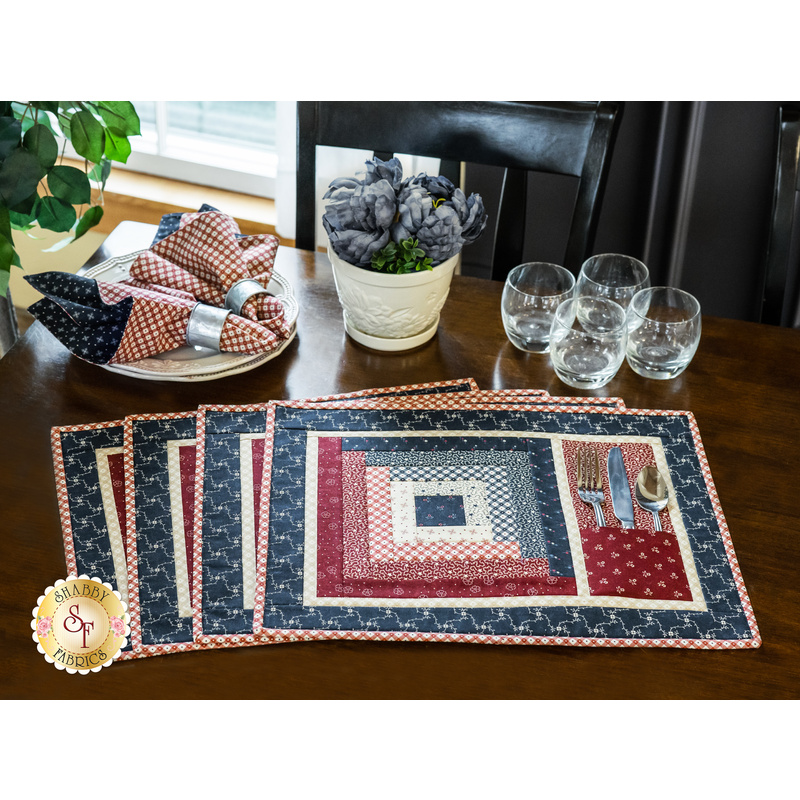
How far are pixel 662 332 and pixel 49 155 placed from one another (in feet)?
2.61

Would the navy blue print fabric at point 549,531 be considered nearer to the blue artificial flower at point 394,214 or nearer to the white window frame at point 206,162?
the blue artificial flower at point 394,214

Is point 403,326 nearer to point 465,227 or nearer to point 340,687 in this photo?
point 465,227

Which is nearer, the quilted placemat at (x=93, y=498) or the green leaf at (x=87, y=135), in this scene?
the quilted placemat at (x=93, y=498)

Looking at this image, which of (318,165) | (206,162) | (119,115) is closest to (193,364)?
(119,115)

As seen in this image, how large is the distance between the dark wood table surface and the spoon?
0.08 metres

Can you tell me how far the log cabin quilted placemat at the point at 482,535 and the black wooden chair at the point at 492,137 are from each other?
1.37ft

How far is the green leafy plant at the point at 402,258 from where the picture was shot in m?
1.07

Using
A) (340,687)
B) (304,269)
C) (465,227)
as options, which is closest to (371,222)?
(465,227)

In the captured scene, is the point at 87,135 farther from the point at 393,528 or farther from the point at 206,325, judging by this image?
the point at 393,528

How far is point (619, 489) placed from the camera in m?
0.98

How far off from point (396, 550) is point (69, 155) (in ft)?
7.03

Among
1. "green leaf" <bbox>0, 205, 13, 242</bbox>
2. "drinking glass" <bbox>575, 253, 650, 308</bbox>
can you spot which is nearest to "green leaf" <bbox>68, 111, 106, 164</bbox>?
"green leaf" <bbox>0, 205, 13, 242</bbox>

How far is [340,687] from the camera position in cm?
80

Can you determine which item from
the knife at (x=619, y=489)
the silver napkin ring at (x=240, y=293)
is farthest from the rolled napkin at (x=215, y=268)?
the knife at (x=619, y=489)
